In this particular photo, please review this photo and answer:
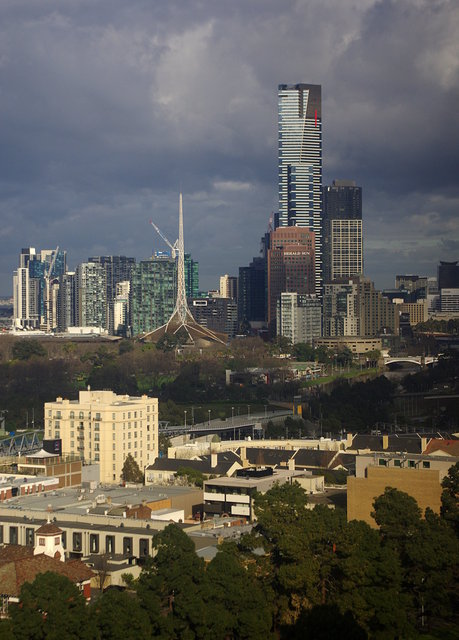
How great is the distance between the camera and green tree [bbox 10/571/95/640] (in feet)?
80.6

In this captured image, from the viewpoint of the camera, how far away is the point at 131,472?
5016cm

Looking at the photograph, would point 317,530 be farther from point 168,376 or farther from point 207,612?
point 168,376

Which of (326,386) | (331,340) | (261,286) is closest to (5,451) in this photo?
(326,386)

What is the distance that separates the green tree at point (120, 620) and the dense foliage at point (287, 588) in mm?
23

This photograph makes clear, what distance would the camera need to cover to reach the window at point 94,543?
111 ft

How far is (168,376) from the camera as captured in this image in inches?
4129

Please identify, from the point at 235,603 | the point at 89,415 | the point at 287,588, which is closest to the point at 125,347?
the point at 89,415

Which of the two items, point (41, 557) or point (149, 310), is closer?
point (41, 557)

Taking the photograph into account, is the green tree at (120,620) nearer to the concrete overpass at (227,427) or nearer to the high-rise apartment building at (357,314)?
the concrete overpass at (227,427)

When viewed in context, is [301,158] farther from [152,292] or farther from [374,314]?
[374,314]

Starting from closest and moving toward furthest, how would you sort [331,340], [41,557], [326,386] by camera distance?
[41,557], [326,386], [331,340]

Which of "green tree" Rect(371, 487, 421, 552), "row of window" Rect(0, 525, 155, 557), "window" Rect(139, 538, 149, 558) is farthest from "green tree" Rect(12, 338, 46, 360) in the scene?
"green tree" Rect(371, 487, 421, 552)

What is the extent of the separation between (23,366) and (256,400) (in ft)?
73.5

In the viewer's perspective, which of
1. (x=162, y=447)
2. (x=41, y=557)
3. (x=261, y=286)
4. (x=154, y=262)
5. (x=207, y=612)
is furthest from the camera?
(x=261, y=286)
